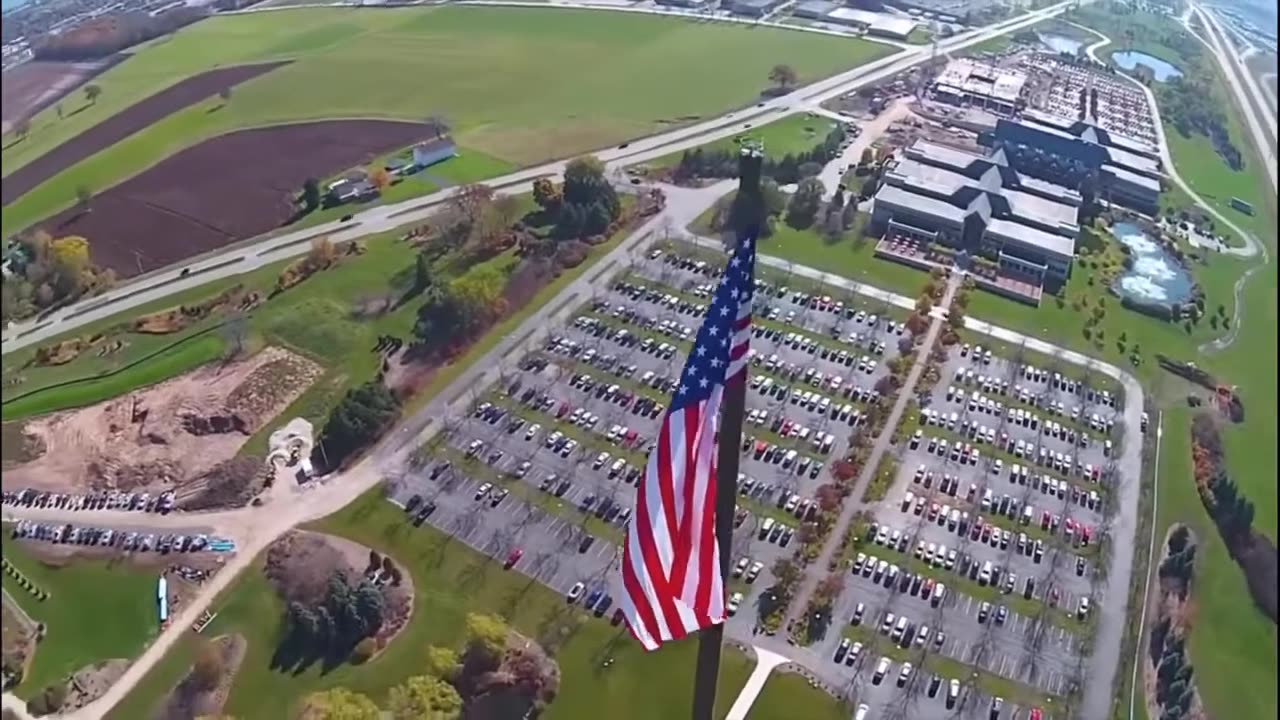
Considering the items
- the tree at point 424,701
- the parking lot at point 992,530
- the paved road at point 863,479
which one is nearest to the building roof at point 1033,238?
the paved road at point 863,479

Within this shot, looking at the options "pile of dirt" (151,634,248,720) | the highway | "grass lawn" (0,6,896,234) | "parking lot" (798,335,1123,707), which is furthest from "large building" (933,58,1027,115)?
"pile of dirt" (151,634,248,720)

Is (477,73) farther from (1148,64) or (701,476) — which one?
(701,476)

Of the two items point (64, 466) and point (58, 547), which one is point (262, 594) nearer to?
point (58, 547)

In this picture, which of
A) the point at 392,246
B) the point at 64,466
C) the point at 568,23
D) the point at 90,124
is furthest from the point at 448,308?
the point at 568,23

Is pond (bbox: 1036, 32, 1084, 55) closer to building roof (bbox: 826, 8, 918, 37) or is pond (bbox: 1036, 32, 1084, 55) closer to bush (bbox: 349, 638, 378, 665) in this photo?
building roof (bbox: 826, 8, 918, 37)

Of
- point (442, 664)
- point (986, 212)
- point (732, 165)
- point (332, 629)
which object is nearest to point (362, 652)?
point (332, 629)

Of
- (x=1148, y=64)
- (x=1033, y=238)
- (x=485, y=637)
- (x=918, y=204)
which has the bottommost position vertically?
(x=485, y=637)
